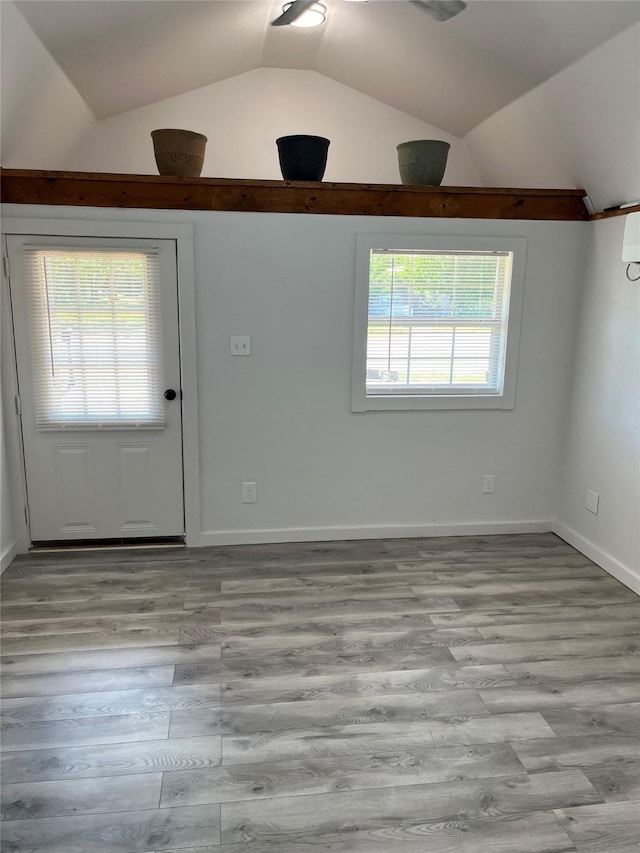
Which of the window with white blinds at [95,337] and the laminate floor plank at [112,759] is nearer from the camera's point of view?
the laminate floor plank at [112,759]

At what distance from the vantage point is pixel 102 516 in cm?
349

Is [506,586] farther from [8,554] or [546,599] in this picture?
[8,554]

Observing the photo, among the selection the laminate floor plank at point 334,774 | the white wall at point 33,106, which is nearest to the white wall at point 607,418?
the laminate floor plank at point 334,774

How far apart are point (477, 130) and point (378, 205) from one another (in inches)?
42.0

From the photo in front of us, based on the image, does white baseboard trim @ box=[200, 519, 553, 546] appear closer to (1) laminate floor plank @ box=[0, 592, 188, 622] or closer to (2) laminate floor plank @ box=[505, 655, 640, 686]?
(1) laminate floor plank @ box=[0, 592, 188, 622]

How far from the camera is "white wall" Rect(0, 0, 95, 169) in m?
2.44

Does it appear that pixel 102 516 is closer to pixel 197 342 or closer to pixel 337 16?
pixel 197 342

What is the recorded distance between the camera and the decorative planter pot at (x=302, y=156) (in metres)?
3.17

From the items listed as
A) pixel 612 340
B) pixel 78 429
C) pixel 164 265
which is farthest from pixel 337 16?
pixel 78 429

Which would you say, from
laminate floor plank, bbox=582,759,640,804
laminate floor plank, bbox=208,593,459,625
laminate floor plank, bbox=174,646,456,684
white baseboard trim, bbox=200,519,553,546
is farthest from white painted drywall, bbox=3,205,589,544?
laminate floor plank, bbox=582,759,640,804

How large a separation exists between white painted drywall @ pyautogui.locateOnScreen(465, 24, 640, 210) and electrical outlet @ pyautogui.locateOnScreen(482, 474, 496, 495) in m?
1.78

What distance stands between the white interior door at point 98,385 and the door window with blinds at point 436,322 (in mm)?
1162

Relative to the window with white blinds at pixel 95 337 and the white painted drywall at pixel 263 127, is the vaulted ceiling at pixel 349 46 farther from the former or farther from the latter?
the window with white blinds at pixel 95 337

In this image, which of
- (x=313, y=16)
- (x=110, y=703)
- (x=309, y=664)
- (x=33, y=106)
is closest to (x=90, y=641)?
(x=110, y=703)
